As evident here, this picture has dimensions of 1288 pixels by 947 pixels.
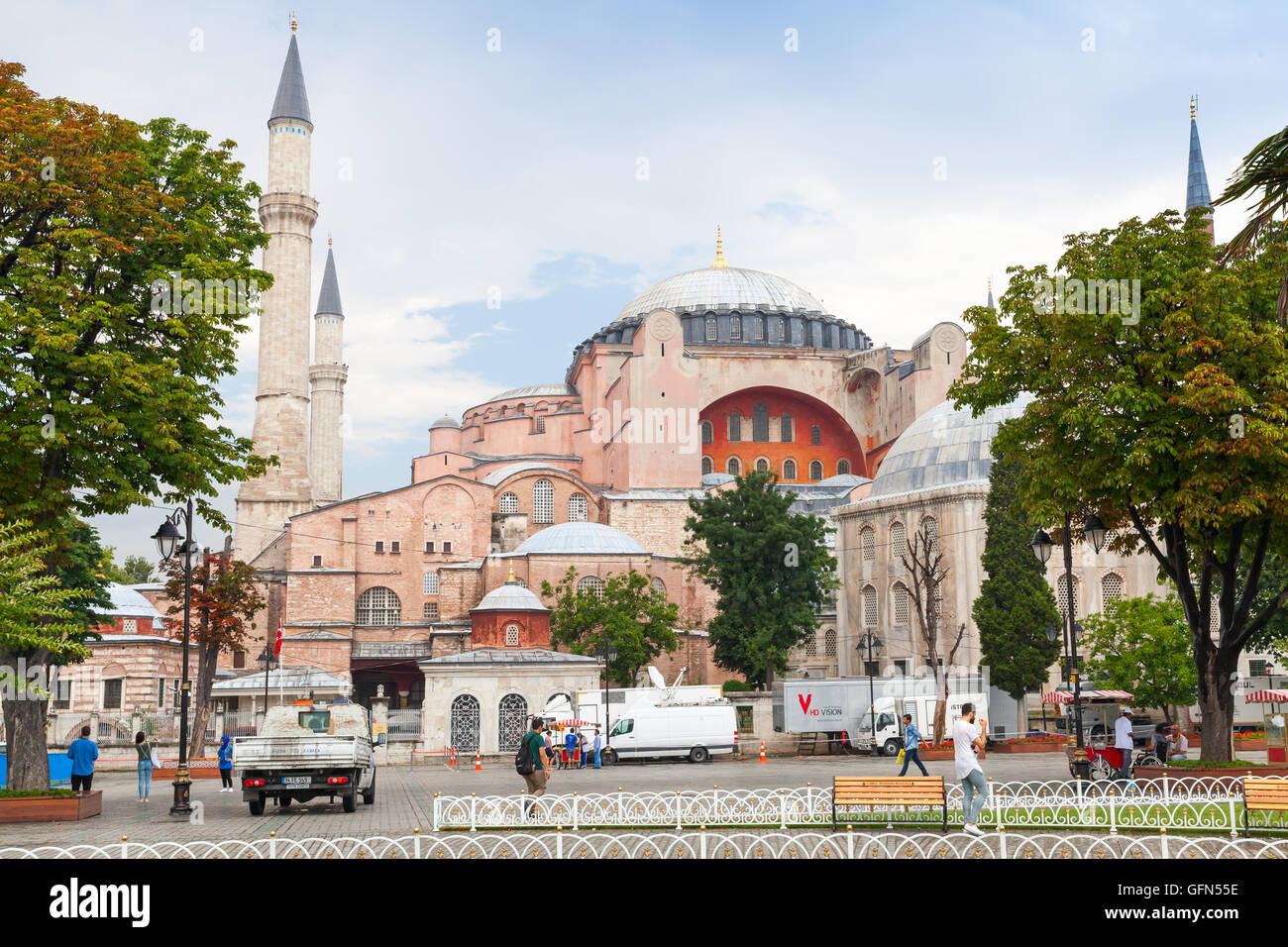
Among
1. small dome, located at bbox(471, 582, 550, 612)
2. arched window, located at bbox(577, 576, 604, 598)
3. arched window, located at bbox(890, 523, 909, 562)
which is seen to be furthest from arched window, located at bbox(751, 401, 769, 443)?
small dome, located at bbox(471, 582, 550, 612)

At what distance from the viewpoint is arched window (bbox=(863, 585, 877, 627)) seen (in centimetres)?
4438

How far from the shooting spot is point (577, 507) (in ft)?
191

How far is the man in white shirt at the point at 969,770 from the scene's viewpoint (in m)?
11.6

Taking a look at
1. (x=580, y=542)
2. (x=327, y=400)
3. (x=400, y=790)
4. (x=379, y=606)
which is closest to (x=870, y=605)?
(x=580, y=542)

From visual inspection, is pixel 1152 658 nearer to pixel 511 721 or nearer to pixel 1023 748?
pixel 1023 748

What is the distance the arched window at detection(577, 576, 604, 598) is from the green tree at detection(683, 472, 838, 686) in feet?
23.5

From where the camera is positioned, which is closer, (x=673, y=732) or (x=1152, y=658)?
(x=1152, y=658)

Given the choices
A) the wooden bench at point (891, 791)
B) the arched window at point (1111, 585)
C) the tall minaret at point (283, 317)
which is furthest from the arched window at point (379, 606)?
the wooden bench at point (891, 791)

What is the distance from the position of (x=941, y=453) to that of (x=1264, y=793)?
110 ft

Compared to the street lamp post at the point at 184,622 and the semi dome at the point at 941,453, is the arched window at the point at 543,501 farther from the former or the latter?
the street lamp post at the point at 184,622

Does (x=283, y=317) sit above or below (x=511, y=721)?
above

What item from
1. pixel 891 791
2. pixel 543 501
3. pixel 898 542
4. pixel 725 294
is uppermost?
pixel 725 294

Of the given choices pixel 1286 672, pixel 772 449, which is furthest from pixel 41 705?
pixel 772 449
